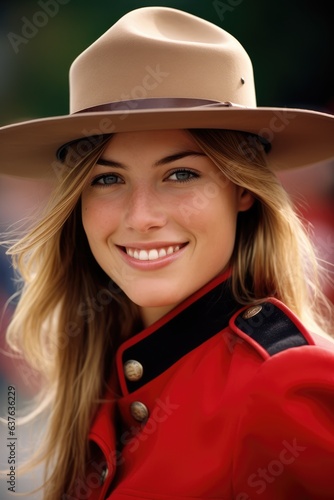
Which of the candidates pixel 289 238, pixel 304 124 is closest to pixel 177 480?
pixel 289 238

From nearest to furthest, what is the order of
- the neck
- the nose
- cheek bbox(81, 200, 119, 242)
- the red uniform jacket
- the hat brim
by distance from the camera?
the red uniform jacket → the hat brim → the nose → cheek bbox(81, 200, 119, 242) → the neck

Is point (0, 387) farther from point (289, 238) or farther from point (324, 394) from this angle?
point (324, 394)

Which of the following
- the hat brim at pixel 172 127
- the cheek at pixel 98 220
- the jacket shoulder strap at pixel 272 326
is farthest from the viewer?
the cheek at pixel 98 220

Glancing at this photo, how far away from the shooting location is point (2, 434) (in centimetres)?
475

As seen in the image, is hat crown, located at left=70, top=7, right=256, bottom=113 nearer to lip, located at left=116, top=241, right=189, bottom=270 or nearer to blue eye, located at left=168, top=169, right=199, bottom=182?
blue eye, located at left=168, top=169, right=199, bottom=182

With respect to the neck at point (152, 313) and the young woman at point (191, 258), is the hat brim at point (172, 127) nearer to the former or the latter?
the young woman at point (191, 258)

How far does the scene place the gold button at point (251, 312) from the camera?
1616mm

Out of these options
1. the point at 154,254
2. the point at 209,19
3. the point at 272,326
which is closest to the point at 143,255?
the point at 154,254

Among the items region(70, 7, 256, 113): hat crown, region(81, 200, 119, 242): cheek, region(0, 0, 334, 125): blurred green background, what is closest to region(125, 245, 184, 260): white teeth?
region(81, 200, 119, 242): cheek

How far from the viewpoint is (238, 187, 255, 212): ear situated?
1.82 meters

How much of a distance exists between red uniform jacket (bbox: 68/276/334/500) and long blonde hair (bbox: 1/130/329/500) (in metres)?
0.17

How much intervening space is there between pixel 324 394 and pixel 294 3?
5.60 metres

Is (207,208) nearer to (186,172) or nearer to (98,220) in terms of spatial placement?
(186,172)

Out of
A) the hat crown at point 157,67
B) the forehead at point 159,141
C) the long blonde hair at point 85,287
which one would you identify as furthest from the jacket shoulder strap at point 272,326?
the hat crown at point 157,67
